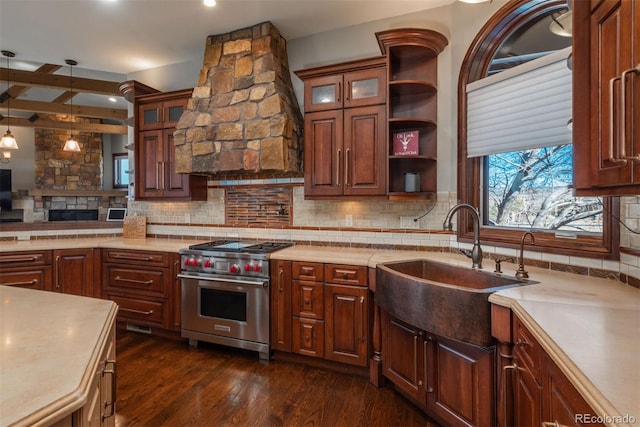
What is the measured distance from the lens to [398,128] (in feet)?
9.47

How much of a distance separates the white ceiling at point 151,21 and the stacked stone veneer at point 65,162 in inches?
206

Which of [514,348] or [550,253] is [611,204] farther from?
[514,348]

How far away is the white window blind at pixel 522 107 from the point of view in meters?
2.01

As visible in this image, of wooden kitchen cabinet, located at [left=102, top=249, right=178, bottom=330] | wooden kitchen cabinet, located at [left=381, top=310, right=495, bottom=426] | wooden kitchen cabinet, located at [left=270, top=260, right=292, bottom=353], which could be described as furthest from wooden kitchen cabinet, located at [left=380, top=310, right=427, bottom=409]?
wooden kitchen cabinet, located at [left=102, top=249, right=178, bottom=330]

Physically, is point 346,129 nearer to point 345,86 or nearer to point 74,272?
point 345,86

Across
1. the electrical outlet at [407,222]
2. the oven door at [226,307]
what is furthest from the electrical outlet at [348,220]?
the oven door at [226,307]

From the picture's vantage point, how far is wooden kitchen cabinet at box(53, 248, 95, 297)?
3.30 meters

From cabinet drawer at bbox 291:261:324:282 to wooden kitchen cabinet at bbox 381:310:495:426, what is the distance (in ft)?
2.01

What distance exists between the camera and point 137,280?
3.31 m

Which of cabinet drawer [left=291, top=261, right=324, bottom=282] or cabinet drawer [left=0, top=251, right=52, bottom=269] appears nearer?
cabinet drawer [left=291, top=261, right=324, bottom=282]

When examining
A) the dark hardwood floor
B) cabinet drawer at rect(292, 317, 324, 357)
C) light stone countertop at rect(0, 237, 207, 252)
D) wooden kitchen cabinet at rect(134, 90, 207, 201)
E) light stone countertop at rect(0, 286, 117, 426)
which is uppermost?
wooden kitchen cabinet at rect(134, 90, 207, 201)

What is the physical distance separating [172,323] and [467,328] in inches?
107

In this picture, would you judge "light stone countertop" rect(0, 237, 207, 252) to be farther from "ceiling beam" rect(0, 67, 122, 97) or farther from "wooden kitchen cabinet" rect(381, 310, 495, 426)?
"ceiling beam" rect(0, 67, 122, 97)

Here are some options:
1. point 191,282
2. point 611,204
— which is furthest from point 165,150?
point 611,204
